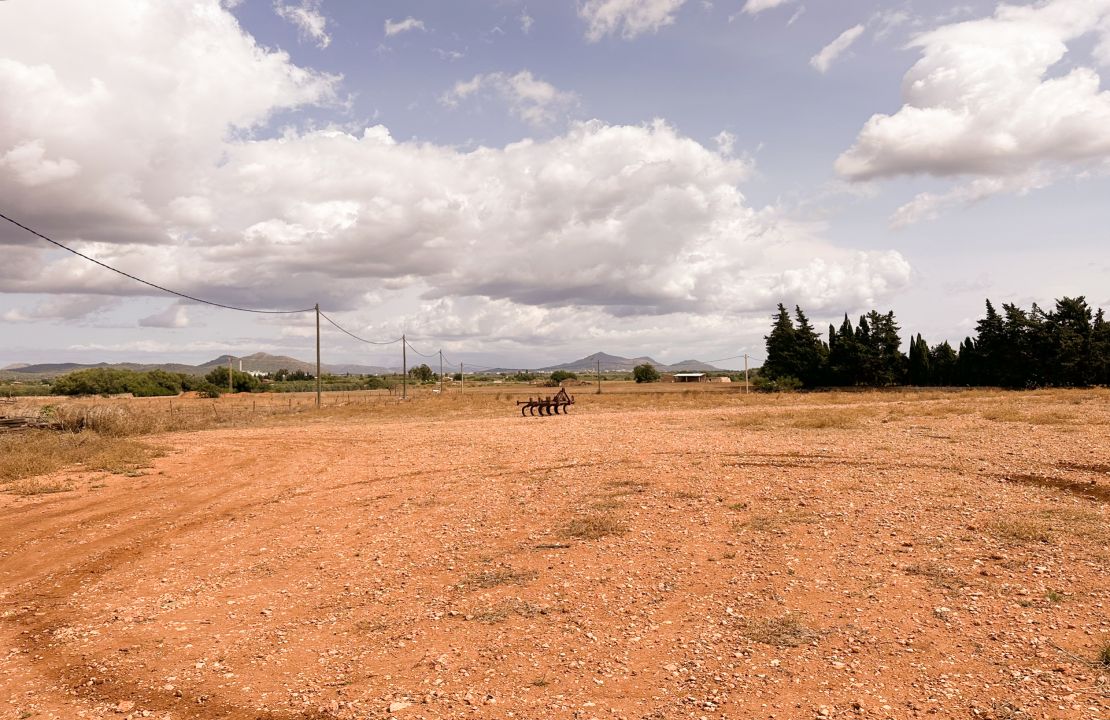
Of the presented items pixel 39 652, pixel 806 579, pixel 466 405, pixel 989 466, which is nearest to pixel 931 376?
pixel 466 405

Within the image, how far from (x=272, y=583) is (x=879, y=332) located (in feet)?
216

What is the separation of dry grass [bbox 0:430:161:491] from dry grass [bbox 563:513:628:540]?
38.1ft

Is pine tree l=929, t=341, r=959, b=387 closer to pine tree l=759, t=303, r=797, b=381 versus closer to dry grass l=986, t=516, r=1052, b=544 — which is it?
pine tree l=759, t=303, r=797, b=381

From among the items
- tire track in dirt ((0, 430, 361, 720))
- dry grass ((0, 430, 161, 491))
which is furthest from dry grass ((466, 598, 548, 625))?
dry grass ((0, 430, 161, 491))

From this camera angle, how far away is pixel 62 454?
667 inches

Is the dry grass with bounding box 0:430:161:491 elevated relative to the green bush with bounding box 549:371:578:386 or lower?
lower

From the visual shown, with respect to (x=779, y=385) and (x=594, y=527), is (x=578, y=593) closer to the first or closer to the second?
(x=594, y=527)

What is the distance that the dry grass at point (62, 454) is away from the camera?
50.0ft

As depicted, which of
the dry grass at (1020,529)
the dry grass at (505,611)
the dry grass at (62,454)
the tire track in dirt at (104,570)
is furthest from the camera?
the dry grass at (62,454)

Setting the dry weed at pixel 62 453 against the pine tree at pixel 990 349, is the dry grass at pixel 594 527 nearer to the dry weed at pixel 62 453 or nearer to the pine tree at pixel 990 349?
the dry weed at pixel 62 453

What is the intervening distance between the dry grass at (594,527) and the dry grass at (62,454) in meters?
11.6

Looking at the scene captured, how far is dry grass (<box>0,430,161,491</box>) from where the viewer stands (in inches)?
600

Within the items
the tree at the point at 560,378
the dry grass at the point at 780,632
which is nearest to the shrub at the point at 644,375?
the tree at the point at 560,378

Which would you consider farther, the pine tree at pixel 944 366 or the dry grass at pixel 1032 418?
the pine tree at pixel 944 366
